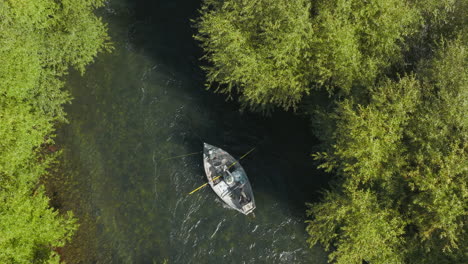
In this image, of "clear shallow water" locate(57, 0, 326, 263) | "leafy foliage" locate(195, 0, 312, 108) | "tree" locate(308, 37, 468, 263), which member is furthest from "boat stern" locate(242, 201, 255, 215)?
"leafy foliage" locate(195, 0, 312, 108)

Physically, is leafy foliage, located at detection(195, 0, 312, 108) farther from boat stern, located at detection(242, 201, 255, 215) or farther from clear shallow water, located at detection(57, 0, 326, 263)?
boat stern, located at detection(242, 201, 255, 215)

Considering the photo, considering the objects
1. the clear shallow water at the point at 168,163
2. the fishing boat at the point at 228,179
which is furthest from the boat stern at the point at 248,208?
the clear shallow water at the point at 168,163

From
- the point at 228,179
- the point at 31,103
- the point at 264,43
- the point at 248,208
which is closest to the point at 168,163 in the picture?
the point at 228,179

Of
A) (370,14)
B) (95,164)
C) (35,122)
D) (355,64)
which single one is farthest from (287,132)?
(35,122)

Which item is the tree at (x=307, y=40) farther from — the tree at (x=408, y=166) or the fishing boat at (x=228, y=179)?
the fishing boat at (x=228, y=179)

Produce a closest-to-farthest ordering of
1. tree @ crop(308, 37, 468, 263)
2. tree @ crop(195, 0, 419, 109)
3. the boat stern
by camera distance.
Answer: tree @ crop(308, 37, 468, 263), tree @ crop(195, 0, 419, 109), the boat stern

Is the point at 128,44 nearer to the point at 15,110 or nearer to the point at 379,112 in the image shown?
the point at 15,110
